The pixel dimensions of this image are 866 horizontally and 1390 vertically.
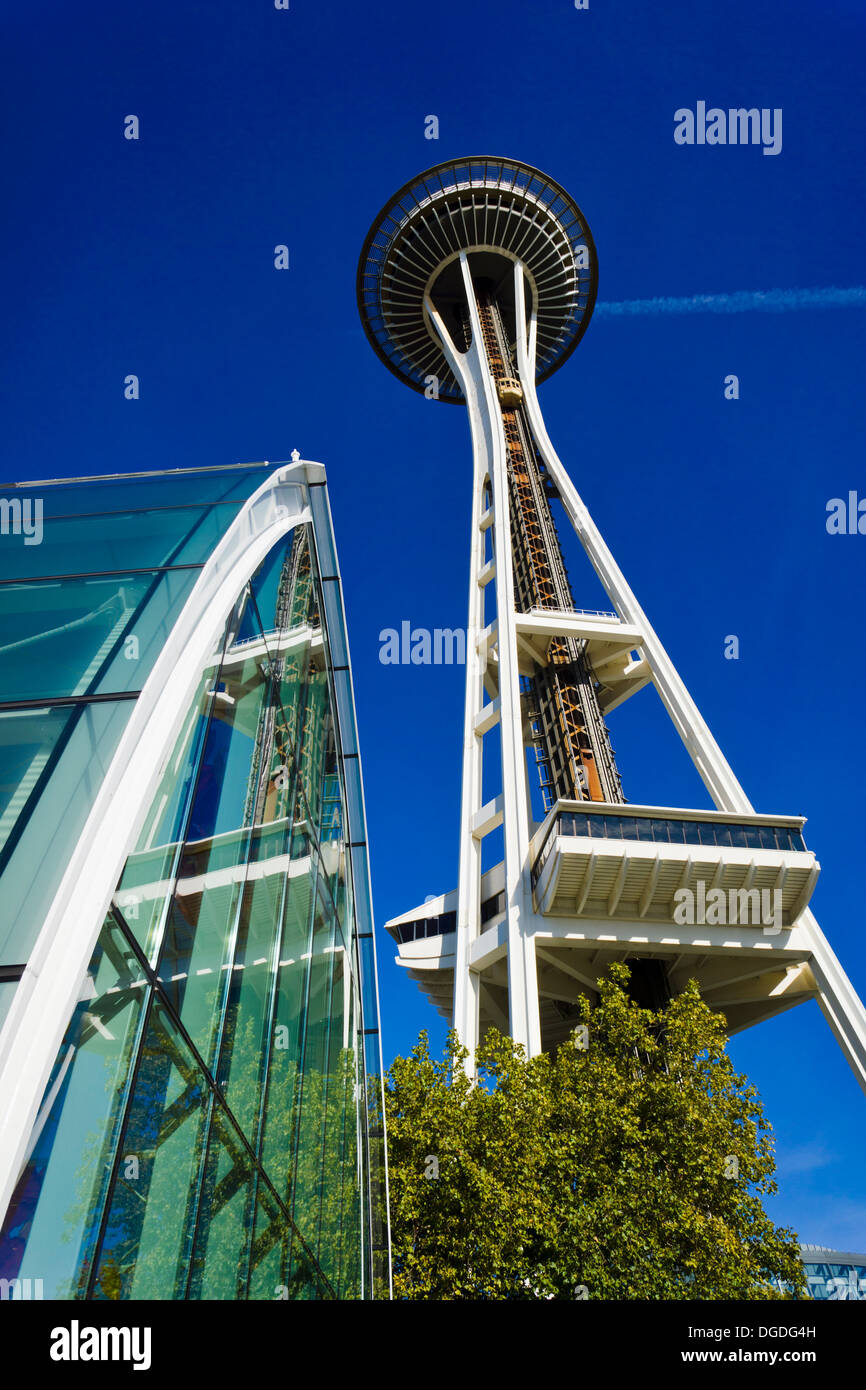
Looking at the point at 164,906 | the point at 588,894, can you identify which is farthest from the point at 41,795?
the point at 588,894

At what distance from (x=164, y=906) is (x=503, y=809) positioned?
26551 mm

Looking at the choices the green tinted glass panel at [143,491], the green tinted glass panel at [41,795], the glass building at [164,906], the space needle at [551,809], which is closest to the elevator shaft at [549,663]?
the space needle at [551,809]

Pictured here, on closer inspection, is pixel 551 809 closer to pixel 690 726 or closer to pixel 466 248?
pixel 690 726

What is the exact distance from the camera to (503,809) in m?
30.7

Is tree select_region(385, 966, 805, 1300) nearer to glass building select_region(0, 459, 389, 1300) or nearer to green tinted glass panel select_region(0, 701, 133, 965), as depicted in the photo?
glass building select_region(0, 459, 389, 1300)

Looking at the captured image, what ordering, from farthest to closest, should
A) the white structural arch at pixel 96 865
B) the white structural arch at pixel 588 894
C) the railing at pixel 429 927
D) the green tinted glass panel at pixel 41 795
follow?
1. the railing at pixel 429 927
2. the white structural arch at pixel 588 894
3. the green tinted glass panel at pixel 41 795
4. the white structural arch at pixel 96 865

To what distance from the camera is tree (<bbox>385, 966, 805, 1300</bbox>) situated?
15.0 m

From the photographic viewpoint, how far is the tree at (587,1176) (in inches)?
590

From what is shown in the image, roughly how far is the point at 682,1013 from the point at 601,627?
1866 centimetres

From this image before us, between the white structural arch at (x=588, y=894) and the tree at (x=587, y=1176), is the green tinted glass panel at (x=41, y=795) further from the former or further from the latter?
the white structural arch at (x=588, y=894)

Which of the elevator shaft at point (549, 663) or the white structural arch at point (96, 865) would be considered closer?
the white structural arch at point (96, 865)

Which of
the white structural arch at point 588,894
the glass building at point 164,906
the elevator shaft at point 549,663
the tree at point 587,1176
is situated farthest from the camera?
the elevator shaft at point 549,663

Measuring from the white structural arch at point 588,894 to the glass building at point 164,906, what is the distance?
17.6 meters
